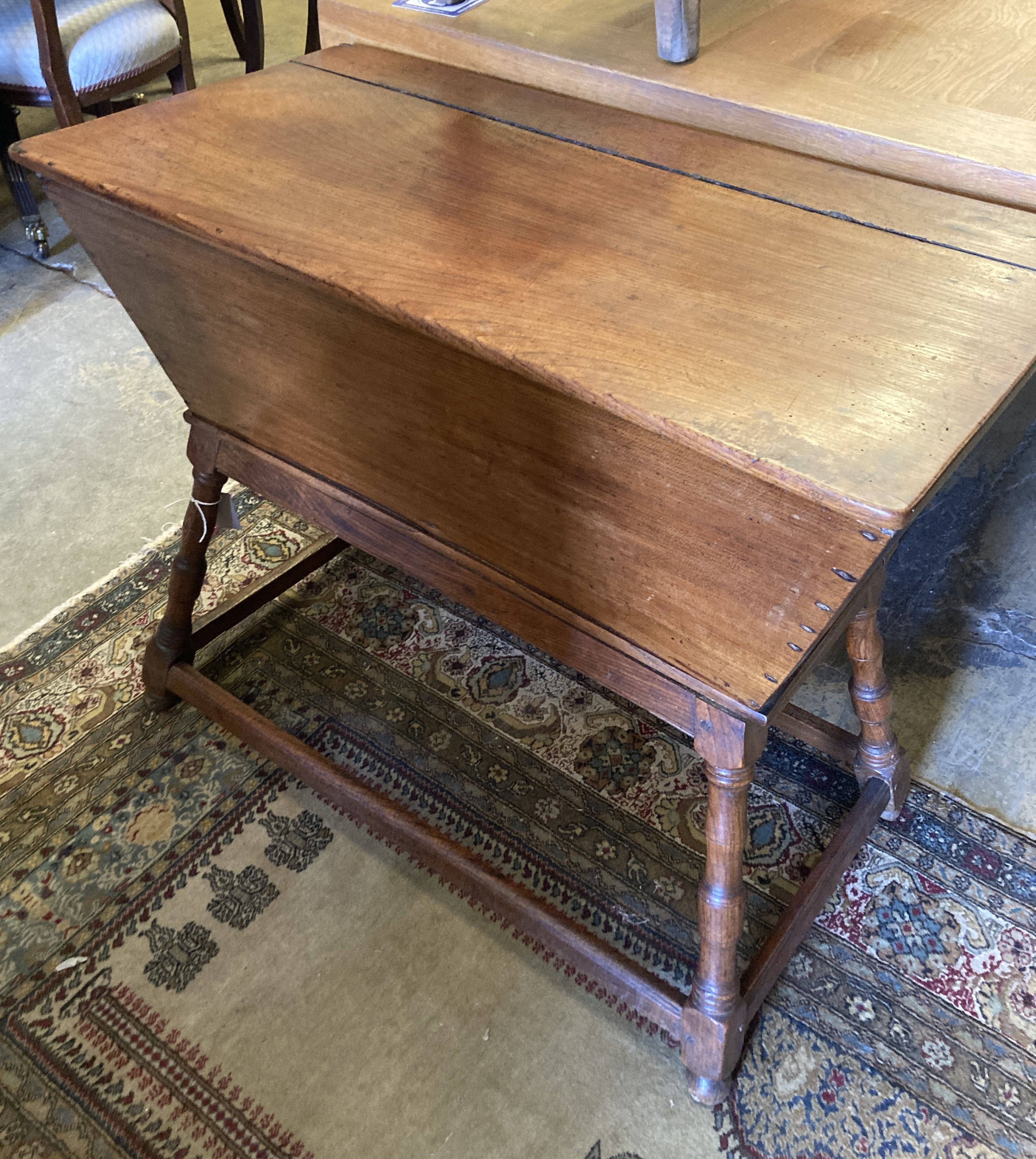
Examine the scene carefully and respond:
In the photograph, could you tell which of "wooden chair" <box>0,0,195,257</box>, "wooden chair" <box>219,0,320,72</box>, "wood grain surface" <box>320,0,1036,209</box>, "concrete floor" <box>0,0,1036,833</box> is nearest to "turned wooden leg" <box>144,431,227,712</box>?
"concrete floor" <box>0,0,1036,833</box>

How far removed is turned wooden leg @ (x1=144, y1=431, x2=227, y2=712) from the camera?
1205mm

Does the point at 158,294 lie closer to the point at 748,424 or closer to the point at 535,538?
the point at 535,538

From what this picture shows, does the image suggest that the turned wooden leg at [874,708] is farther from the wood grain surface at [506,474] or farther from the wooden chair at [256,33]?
the wooden chair at [256,33]

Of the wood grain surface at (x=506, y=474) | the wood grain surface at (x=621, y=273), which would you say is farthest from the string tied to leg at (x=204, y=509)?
the wood grain surface at (x=621, y=273)

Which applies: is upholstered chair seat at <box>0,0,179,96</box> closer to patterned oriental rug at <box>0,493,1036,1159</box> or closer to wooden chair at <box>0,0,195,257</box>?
wooden chair at <box>0,0,195,257</box>

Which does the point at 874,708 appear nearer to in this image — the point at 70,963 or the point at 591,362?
the point at 591,362

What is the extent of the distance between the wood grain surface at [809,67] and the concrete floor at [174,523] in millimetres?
799

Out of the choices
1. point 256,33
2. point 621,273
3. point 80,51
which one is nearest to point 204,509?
point 621,273

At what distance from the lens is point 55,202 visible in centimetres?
98

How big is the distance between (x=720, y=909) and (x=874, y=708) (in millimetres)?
355

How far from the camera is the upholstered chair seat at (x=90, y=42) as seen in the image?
221 cm

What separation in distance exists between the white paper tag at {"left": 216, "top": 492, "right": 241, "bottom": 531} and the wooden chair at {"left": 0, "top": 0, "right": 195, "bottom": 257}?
4.88 feet

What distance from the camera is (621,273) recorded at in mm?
745

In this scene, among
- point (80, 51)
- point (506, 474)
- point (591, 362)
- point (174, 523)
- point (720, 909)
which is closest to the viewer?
point (591, 362)
